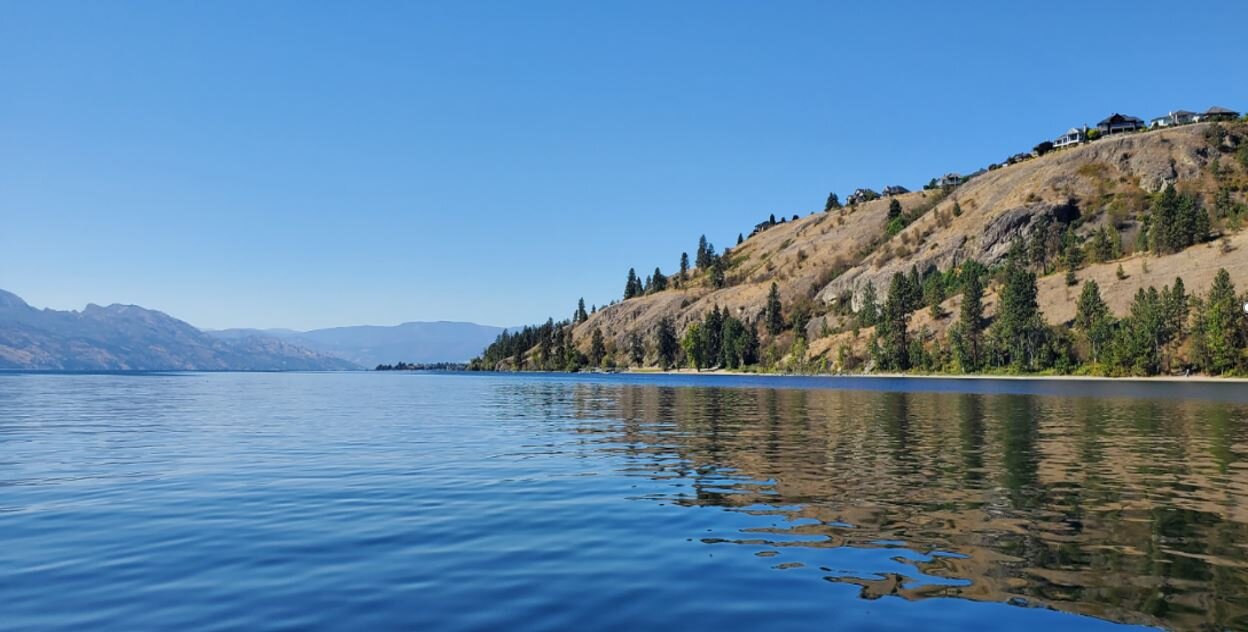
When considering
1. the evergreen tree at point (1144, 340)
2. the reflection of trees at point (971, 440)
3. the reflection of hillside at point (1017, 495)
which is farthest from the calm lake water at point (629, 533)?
the evergreen tree at point (1144, 340)

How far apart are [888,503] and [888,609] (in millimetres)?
12779

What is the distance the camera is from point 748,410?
8362cm

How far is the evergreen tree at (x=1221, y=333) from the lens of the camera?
164m

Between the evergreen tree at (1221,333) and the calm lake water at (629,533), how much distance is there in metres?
143

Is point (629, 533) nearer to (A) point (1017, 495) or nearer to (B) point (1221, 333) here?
(A) point (1017, 495)

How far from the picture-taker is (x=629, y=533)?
2320 cm

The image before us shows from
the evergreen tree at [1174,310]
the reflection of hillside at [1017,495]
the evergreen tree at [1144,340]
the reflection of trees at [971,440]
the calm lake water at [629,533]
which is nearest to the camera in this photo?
the calm lake water at [629,533]

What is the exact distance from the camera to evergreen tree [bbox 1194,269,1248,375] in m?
164

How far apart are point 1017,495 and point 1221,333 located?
176 m

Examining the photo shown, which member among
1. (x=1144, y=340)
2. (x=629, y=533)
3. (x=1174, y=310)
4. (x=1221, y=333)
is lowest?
(x=629, y=533)

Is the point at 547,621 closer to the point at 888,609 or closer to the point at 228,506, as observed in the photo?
the point at 888,609

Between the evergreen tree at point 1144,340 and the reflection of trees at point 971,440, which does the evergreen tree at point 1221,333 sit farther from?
the reflection of trees at point 971,440

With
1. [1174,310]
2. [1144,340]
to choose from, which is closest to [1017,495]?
[1144,340]

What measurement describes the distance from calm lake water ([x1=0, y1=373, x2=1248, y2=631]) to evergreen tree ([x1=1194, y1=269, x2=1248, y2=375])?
470 feet
